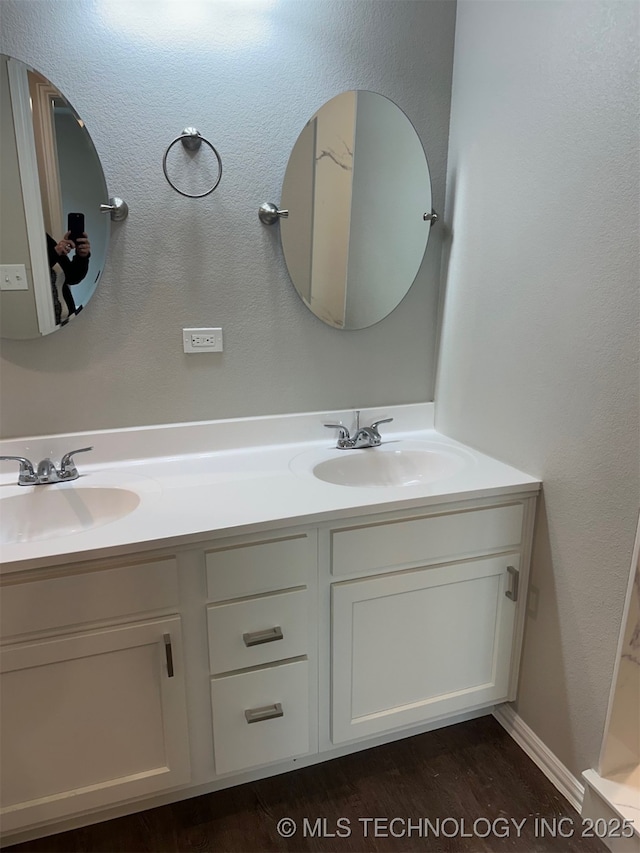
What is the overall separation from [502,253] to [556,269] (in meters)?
0.23

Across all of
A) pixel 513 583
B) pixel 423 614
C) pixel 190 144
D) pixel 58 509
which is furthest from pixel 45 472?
pixel 513 583

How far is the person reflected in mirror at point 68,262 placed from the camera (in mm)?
1523

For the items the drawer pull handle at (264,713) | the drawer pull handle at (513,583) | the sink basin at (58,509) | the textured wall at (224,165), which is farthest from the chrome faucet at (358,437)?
the drawer pull handle at (264,713)

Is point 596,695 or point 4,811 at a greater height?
point 596,695

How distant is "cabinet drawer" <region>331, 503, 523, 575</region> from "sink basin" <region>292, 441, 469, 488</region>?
0.86ft

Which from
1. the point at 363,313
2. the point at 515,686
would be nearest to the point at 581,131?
the point at 363,313

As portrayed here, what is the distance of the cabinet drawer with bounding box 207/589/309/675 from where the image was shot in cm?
133

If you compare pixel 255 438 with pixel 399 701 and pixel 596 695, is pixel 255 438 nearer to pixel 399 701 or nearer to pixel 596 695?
pixel 399 701

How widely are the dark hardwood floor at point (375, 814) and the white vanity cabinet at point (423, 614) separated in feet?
0.43

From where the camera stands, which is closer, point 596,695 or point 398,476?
point 596,695

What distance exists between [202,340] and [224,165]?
503 millimetres

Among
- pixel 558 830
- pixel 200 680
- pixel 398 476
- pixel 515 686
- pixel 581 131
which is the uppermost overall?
pixel 581 131

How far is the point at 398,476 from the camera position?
A: 1870 millimetres

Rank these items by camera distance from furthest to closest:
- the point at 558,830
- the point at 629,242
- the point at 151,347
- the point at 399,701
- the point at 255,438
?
the point at 255,438 → the point at 151,347 → the point at 399,701 → the point at 558,830 → the point at 629,242
